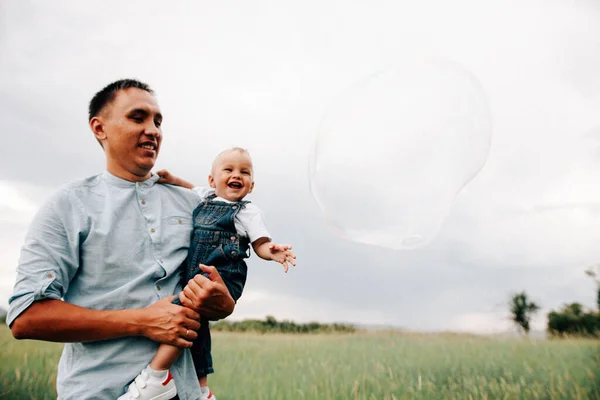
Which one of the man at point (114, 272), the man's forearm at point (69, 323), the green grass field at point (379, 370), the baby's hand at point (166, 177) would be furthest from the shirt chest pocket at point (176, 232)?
the green grass field at point (379, 370)

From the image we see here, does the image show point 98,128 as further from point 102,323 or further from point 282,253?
point 282,253

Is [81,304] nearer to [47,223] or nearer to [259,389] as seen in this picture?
[47,223]

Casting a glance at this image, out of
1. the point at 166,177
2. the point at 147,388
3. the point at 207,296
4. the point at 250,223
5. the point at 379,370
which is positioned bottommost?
the point at 147,388

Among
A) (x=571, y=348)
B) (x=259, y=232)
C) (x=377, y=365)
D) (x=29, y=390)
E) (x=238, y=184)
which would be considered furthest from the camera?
(x=571, y=348)

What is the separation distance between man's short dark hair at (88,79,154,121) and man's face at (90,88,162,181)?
1.2 inches

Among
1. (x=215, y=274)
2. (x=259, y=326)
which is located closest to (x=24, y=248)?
(x=215, y=274)

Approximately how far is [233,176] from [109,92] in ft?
2.42

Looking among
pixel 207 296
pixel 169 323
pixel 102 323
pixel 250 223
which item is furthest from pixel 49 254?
pixel 250 223

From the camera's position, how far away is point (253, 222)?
2715 millimetres

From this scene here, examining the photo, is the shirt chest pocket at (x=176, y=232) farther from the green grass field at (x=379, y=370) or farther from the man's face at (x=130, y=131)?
the green grass field at (x=379, y=370)

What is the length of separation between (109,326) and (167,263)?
405mm

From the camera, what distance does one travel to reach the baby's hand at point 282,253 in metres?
2.46

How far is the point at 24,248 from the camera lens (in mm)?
2158

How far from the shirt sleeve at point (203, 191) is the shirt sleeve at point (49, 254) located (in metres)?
0.72
